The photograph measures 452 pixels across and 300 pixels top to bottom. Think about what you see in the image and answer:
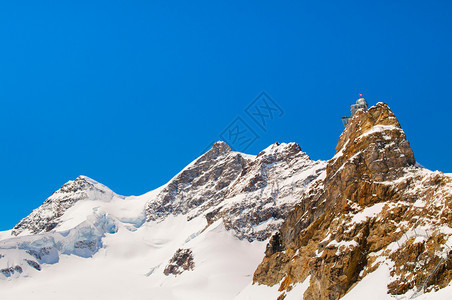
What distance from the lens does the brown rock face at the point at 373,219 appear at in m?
58.7

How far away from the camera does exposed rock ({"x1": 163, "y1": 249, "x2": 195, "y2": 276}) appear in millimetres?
171113

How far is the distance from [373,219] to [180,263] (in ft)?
384

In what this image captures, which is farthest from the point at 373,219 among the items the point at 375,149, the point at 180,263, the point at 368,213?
the point at 180,263

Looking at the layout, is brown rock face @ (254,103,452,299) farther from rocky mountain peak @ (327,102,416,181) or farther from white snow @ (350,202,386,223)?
rocky mountain peak @ (327,102,416,181)

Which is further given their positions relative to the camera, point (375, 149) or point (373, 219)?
point (375, 149)

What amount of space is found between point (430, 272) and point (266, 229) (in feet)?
410

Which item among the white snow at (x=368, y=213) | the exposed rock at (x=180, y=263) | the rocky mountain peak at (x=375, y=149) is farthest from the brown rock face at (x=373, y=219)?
the exposed rock at (x=180, y=263)

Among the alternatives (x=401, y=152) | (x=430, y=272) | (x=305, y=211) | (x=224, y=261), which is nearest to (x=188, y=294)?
(x=224, y=261)

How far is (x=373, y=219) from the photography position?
6838cm

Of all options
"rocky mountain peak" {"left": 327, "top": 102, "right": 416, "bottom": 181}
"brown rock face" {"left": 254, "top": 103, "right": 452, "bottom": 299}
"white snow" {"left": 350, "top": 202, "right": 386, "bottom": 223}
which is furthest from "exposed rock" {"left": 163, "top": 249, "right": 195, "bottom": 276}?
"white snow" {"left": 350, "top": 202, "right": 386, "bottom": 223}

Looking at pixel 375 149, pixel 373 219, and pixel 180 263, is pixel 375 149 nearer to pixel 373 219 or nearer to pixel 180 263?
pixel 373 219

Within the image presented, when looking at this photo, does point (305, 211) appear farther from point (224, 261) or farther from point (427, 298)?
point (224, 261)

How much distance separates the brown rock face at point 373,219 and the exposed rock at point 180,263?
262 feet

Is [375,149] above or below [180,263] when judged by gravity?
below
